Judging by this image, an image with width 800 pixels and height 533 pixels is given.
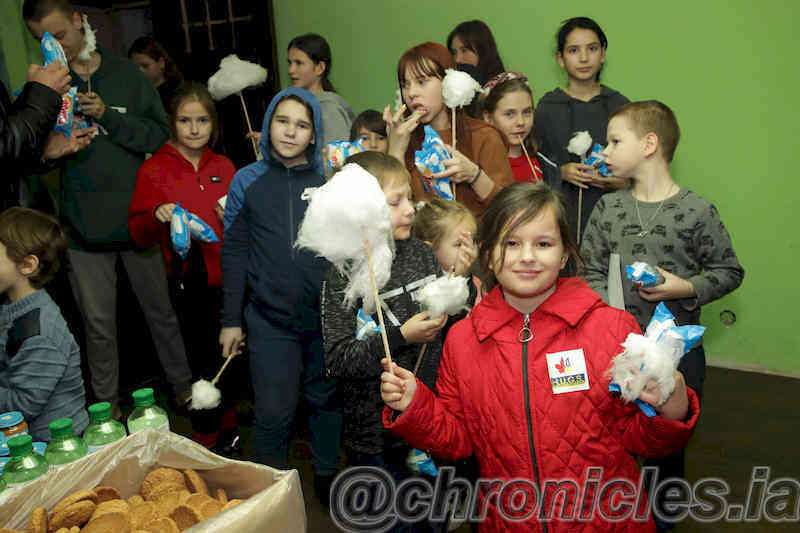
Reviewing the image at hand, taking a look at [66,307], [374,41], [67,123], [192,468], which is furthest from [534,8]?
[192,468]

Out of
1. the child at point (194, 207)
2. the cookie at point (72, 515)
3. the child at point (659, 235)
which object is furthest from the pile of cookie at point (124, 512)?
the child at point (194, 207)

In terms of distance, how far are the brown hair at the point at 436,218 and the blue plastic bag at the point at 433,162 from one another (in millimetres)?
117

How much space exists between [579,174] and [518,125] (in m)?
0.36

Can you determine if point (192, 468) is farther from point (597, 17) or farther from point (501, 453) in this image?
point (597, 17)

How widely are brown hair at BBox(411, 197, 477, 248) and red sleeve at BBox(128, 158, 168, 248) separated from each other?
1.41 m

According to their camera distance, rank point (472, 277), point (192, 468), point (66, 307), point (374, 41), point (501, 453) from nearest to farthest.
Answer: point (192, 468) → point (501, 453) → point (472, 277) → point (66, 307) → point (374, 41)

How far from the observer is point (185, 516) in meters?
1.16

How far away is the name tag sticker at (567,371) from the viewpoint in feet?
4.66

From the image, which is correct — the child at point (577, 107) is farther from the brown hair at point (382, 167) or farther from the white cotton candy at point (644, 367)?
the white cotton candy at point (644, 367)

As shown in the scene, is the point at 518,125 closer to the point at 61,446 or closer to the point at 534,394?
the point at 534,394

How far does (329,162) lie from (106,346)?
5.45 feet

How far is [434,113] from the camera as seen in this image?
2.44 m

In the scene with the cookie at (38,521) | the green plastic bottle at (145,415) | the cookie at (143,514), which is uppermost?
the green plastic bottle at (145,415)

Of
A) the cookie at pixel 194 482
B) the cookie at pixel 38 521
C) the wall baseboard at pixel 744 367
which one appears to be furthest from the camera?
the wall baseboard at pixel 744 367
